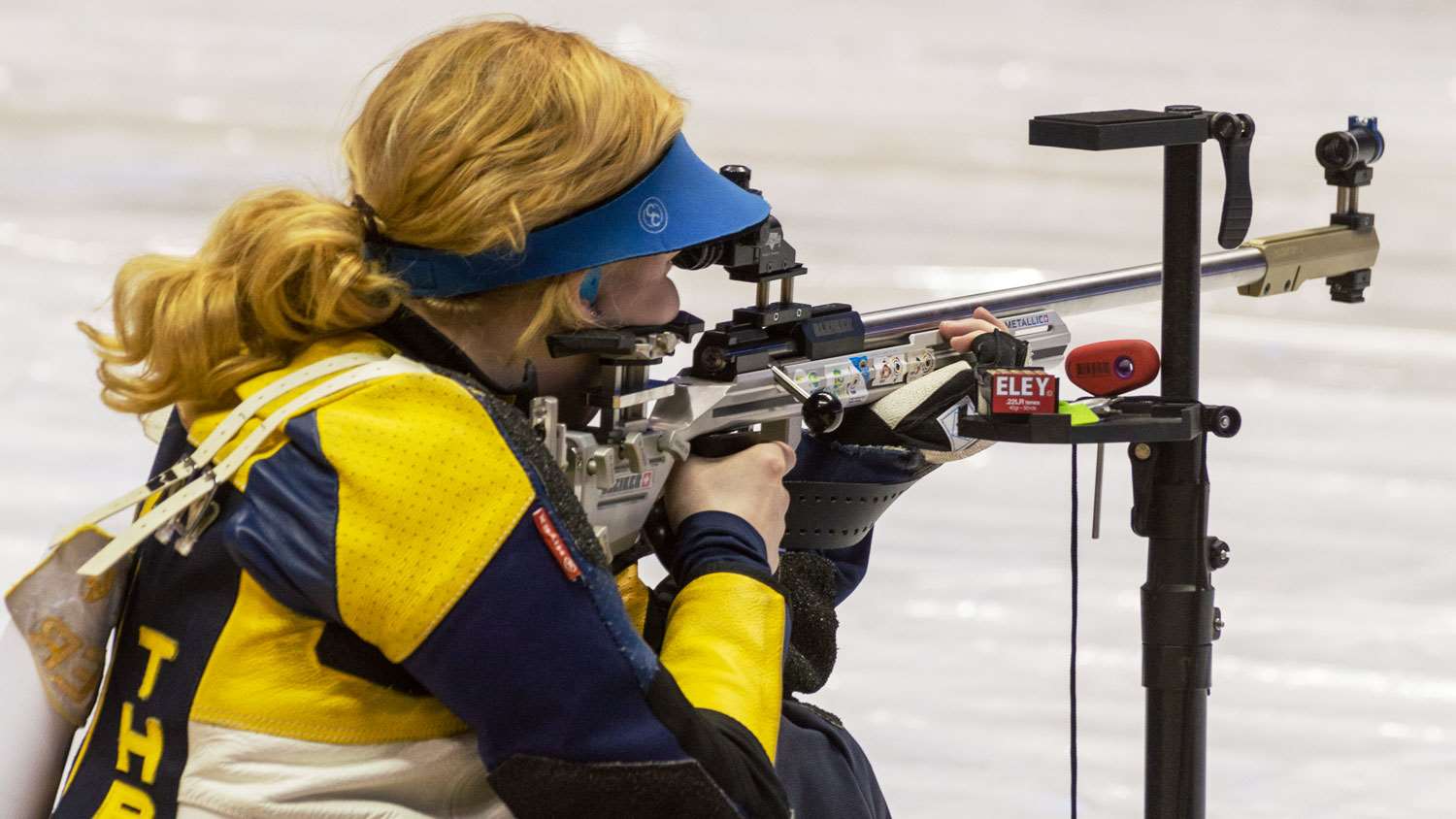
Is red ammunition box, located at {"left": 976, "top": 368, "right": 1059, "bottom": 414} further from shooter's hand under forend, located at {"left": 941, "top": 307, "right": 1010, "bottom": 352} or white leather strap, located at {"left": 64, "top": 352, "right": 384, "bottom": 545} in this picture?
white leather strap, located at {"left": 64, "top": 352, "right": 384, "bottom": 545}

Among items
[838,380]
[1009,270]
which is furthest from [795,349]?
[1009,270]

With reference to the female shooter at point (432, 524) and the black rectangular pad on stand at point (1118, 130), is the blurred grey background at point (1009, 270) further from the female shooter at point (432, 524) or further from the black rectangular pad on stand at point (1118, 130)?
the black rectangular pad on stand at point (1118, 130)

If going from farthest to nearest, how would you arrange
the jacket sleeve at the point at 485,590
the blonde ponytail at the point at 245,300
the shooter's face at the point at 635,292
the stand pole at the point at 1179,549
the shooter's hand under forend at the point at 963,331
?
the shooter's hand under forend at the point at 963,331 < the stand pole at the point at 1179,549 < the shooter's face at the point at 635,292 < the blonde ponytail at the point at 245,300 < the jacket sleeve at the point at 485,590

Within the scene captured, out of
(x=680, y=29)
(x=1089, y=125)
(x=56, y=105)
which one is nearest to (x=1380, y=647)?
(x=1089, y=125)

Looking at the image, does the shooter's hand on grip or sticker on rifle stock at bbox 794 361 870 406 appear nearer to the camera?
the shooter's hand on grip

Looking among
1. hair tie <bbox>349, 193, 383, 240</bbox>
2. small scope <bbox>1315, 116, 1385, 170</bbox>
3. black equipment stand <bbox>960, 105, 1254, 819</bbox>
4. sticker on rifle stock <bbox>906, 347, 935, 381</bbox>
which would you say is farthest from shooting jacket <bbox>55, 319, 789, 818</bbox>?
small scope <bbox>1315, 116, 1385, 170</bbox>

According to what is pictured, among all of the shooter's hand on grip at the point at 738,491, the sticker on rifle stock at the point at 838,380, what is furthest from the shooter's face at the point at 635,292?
the sticker on rifle stock at the point at 838,380

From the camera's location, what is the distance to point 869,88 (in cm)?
398

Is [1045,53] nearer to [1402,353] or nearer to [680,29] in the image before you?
[680,29]

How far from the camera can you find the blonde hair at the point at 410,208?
1120 millimetres

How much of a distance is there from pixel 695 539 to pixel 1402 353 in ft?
7.50

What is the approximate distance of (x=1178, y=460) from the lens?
1.37 meters

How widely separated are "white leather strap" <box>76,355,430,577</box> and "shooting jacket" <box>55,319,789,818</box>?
0.04ft

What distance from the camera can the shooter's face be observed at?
1245 mm
